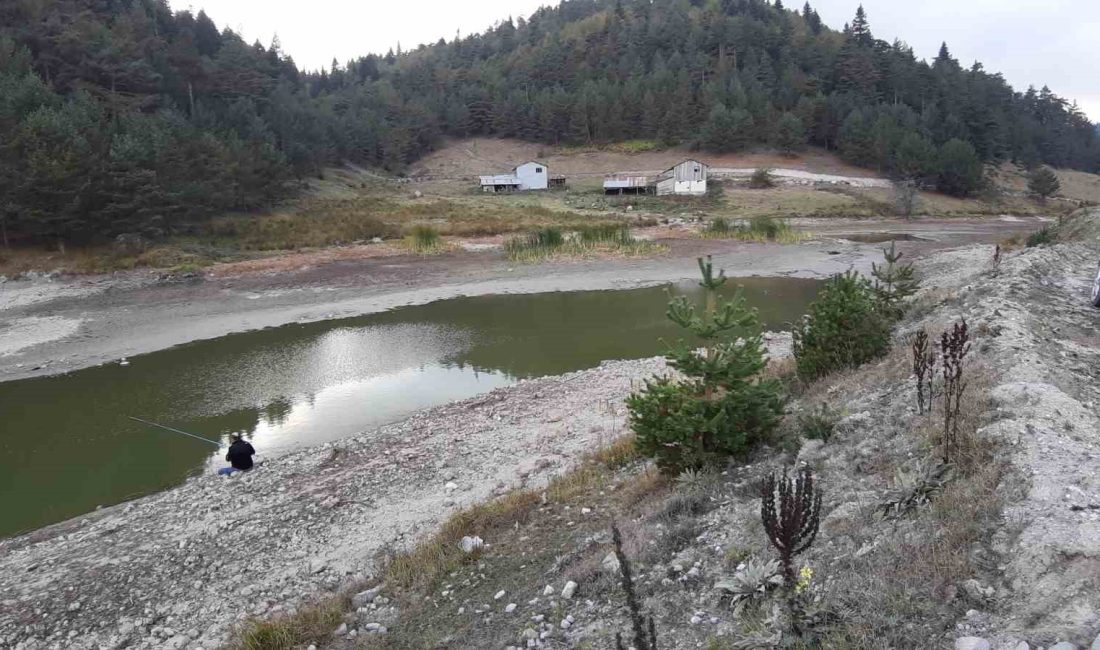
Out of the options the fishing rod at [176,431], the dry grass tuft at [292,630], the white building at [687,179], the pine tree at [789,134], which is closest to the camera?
the dry grass tuft at [292,630]

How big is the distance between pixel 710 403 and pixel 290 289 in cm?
3186

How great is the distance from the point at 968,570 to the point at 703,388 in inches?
195

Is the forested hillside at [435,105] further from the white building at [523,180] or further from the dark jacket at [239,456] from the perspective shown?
the dark jacket at [239,456]

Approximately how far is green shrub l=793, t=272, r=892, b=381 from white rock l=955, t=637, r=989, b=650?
29.5 ft

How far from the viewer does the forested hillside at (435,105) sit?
4200 centimetres

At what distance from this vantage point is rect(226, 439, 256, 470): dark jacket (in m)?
14.8

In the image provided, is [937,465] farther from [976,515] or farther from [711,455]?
[711,455]

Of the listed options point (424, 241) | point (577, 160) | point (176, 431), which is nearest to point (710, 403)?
point (176, 431)

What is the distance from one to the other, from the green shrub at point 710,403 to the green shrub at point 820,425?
441mm

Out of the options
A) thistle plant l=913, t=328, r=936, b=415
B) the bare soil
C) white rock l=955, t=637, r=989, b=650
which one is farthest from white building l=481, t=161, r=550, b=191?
white rock l=955, t=637, r=989, b=650

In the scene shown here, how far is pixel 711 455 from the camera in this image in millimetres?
9625

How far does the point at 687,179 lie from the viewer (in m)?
78.4

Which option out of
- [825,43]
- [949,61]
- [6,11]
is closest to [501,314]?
[6,11]

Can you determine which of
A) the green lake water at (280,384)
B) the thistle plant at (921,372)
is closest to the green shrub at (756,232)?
the green lake water at (280,384)
